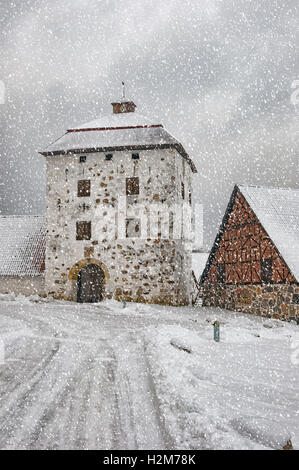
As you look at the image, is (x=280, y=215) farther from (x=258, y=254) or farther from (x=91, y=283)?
(x=91, y=283)

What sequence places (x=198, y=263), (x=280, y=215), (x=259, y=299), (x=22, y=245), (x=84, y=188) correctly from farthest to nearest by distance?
(x=198, y=263)
(x=22, y=245)
(x=84, y=188)
(x=280, y=215)
(x=259, y=299)

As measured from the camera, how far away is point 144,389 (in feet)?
21.3

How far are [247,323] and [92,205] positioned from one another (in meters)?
12.2

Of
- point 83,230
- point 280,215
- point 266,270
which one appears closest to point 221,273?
point 266,270

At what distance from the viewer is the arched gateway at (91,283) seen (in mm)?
24625

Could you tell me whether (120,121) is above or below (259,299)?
above

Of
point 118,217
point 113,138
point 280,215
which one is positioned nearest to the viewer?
point 280,215

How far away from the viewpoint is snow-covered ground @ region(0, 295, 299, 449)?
470 centimetres

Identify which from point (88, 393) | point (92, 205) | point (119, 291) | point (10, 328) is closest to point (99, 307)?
point (119, 291)

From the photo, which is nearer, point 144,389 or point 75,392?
point 75,392

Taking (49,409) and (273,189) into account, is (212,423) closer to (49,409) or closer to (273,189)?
(49,409)

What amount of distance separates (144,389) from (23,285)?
2094 cm

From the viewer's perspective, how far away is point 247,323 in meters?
15.7

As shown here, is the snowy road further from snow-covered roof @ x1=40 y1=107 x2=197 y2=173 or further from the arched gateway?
snow-covered roof @ x1=40 y1=107 x2=197 y2=173
